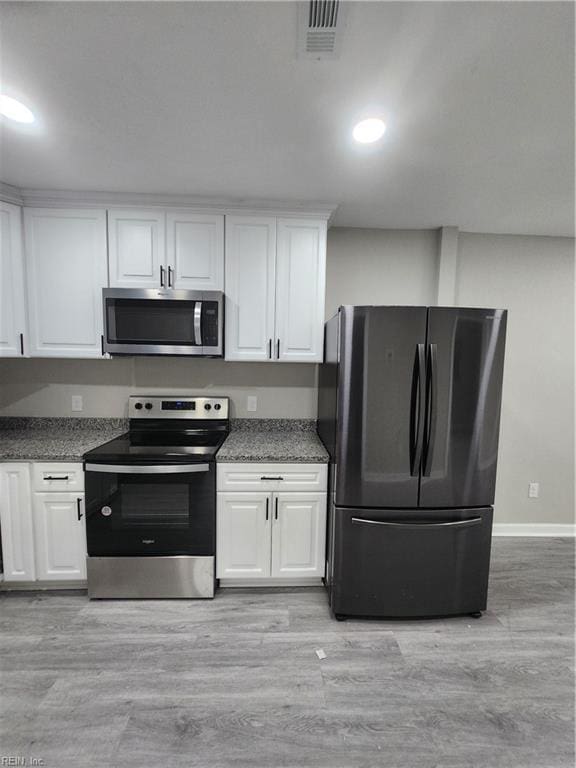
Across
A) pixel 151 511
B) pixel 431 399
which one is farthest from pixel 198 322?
pixel 431 399

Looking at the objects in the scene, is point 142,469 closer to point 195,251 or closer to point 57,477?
point 57,477

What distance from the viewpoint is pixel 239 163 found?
183cm

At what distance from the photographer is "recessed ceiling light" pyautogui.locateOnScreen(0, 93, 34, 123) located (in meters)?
1.39

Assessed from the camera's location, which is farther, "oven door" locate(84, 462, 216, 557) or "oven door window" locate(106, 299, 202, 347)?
"oven door window" locate(106, 299, 202, 347)

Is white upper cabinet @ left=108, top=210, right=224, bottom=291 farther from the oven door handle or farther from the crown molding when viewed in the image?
the oven door handle

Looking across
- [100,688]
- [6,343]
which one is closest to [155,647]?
[100,688]

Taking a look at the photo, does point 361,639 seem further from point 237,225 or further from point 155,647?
point 237,225

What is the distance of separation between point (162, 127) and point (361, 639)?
2811 millimetres

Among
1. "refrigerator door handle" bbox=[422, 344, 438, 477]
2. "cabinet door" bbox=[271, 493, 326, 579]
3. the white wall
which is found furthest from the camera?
the white wall

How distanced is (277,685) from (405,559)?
0.92m

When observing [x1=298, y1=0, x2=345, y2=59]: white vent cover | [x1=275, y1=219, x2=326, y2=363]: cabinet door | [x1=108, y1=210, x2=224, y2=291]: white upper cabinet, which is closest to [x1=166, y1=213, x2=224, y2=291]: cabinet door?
[x1=108, y1=210, x2=224, y2=291]: white upper cabinet

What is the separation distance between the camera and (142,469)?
2021 mm

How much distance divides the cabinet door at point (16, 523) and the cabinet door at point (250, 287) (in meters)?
1.51

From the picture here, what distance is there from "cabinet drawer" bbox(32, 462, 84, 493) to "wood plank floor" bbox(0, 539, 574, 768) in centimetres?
72
